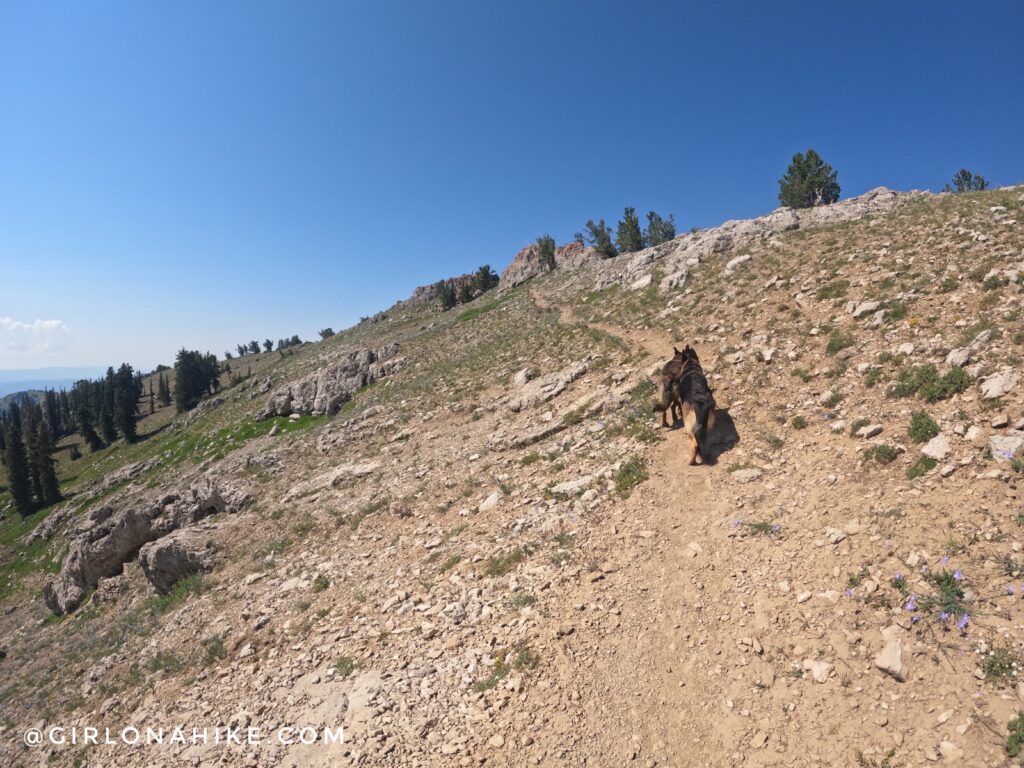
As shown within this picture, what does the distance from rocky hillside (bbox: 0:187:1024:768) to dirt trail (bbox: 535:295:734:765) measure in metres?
0.04

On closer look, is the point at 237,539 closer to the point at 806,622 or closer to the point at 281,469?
the point at 281,469

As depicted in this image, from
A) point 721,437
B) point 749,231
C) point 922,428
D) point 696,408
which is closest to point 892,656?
point 922,428

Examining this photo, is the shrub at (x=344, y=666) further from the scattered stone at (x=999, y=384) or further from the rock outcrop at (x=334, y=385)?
the rock outcrop at (x=334, y=385)

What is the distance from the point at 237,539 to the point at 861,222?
122 feet

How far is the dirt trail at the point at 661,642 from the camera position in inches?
215

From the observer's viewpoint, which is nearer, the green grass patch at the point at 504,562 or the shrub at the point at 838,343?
the green grass patch at the point at 504,562

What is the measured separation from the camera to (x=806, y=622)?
611 cm

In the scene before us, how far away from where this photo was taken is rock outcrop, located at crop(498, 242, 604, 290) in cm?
9325

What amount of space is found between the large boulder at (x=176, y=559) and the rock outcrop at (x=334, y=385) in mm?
20076

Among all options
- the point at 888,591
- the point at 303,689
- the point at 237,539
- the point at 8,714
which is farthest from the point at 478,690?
the point at 8,714

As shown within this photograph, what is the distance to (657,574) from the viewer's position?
7996 millimetres

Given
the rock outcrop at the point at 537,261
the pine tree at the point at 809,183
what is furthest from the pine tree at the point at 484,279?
the pine tree at the point at 809,183

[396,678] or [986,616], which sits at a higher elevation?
[986,616]

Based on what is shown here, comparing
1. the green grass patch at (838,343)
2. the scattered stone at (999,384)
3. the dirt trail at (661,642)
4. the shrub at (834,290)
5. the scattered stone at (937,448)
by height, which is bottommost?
the dirt trail at (661,642)
